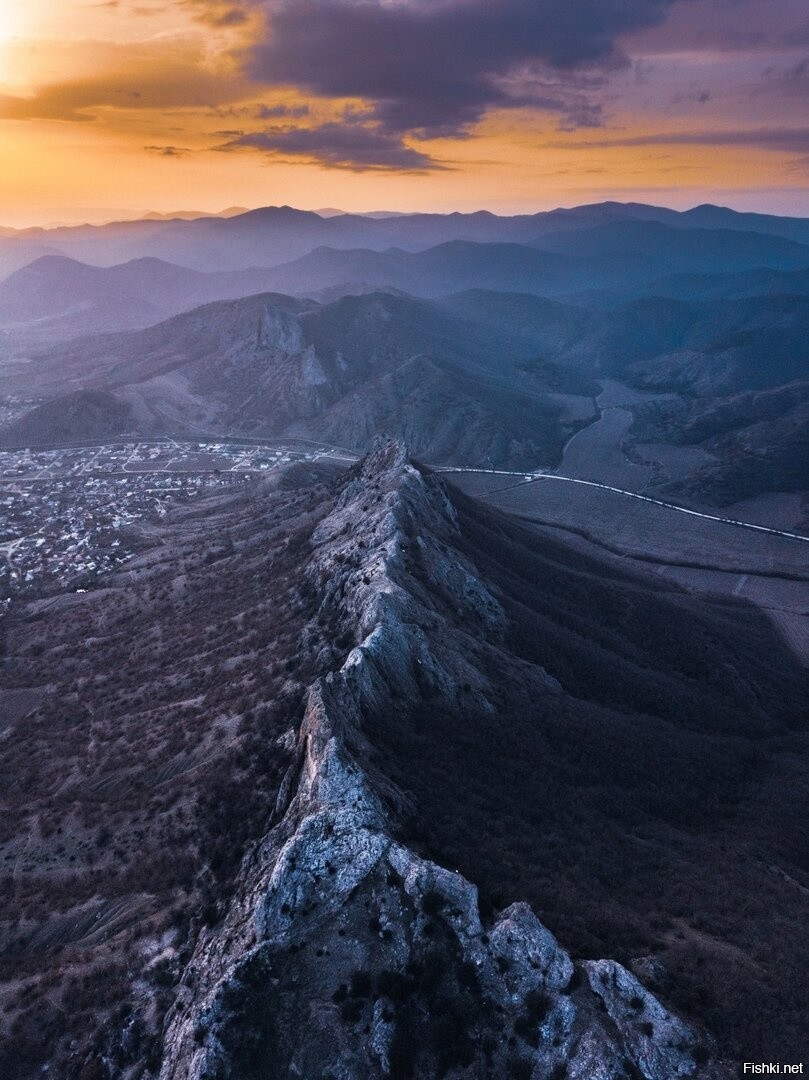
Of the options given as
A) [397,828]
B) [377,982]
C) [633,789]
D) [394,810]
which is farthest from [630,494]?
[377,982]

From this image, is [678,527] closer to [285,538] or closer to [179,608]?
[285,538]

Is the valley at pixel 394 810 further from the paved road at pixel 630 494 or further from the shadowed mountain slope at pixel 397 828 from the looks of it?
the paved road at pixel 630 494

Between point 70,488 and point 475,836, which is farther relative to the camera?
point 70,488

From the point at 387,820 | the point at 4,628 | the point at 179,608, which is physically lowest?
the point at 4,628

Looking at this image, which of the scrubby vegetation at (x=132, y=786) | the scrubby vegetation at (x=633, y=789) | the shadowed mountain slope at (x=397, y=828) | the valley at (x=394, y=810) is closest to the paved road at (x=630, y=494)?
the valley at (x=394, y=810)

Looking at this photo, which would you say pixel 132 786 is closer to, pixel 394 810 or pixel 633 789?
pixel 394 810

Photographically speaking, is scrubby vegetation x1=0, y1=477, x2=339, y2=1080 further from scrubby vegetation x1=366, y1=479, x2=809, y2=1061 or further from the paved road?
the paved road

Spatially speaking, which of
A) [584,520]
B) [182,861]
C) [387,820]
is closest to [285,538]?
[182,861]

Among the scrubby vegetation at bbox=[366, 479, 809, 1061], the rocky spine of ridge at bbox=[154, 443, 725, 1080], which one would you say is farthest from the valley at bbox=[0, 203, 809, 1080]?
the scrubby vegetation at bbox=[366, 479, 809, 1061]

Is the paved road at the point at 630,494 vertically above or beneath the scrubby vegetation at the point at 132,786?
beneath
